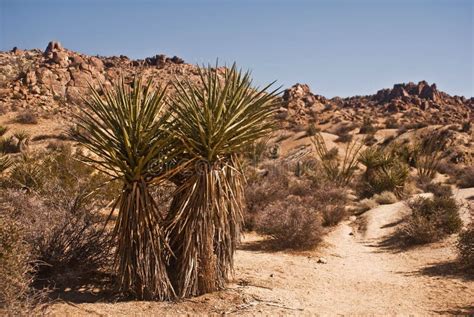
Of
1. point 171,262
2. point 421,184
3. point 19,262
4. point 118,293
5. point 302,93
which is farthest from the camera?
point 302,93

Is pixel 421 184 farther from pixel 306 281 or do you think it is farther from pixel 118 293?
pixel 118 293

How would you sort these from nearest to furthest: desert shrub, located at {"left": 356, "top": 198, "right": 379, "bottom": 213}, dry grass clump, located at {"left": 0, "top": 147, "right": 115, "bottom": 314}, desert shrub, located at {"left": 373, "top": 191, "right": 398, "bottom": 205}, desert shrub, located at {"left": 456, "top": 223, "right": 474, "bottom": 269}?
1. dry grass clump, located at {"left": 0, "top": 147, "right": 115, "bottom": 314}
2. desert shrub, located at {"left": 456, "top": 223, "right": 474, "bottom": 269}
3. desert shrub, located at {"left": 356, "top": 198, "right": 379, "bottom": 213}
4. desert shrub, located at {"left": 373, "top": 191, "right": 398, "bottom": 205}

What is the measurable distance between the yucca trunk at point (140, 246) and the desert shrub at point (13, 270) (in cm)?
117

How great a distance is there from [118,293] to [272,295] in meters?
2.30

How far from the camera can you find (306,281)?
7594 mm

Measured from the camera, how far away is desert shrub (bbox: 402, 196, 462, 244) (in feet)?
34.1

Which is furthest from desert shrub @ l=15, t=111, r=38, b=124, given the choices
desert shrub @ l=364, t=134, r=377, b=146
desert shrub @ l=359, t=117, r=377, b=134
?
desert shrub @ l=359, t=117, r=377, b=134

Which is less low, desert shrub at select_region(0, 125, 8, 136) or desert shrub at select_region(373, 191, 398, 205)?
desert shrub at select_region(0, 125, 8, 136)

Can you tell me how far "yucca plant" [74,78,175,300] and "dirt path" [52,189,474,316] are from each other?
36cm

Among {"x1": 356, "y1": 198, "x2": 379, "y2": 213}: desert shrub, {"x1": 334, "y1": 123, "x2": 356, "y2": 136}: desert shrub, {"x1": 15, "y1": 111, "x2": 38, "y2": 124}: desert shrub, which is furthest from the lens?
{"x1": 334, "y1": 123, "x2": 356, "y2": 136}: desert shrub

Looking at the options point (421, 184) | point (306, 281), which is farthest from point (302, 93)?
point (306, 281)

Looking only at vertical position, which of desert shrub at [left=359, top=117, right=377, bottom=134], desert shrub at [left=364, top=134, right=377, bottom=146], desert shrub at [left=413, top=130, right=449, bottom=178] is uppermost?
desert shrub at [left=359, top=117, right=377, bottom=134]

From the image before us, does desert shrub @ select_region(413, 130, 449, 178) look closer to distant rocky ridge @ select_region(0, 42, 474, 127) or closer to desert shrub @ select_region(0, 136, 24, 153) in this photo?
distant rocky ridge @ select_region(0, 42, 474, 127)

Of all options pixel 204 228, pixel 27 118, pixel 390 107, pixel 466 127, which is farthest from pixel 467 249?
pixel 390 107
